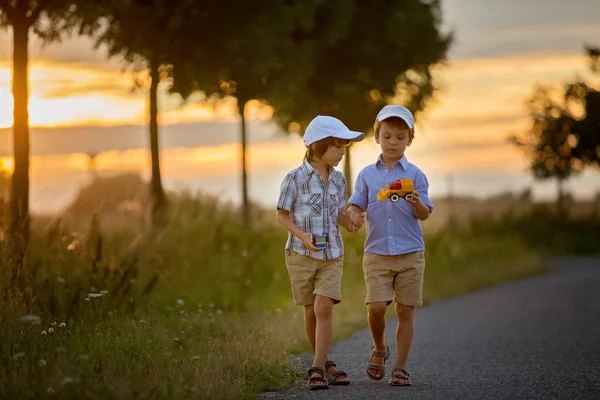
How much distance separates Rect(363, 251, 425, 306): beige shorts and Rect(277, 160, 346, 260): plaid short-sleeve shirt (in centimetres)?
31

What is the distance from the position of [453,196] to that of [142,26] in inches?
845

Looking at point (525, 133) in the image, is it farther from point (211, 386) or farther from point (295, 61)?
point (211, 386)

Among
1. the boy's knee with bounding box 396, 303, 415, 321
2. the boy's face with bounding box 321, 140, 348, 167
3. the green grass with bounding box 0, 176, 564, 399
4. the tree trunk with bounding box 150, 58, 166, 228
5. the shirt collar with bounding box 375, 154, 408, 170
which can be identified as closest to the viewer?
the green grass with bounding box 0, 176, 564, 399

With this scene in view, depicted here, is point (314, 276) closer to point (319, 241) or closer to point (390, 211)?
point (319, 241)

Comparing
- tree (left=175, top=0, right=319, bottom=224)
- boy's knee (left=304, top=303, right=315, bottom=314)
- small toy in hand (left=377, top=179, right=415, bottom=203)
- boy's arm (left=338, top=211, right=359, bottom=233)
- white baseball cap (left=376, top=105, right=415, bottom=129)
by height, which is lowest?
boy's knee (left=304, top=303, right=315, bottom=314)

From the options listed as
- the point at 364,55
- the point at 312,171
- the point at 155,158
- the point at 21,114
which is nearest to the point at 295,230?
the point at 312,171

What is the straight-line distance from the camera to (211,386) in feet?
19.8

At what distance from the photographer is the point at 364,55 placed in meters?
22.5

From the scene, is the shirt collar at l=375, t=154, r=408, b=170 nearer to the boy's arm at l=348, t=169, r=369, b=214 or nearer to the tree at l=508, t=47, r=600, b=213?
the boy's arm at l=348, t=169, r=369, b=214

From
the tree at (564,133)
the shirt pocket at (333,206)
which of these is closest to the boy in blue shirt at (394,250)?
the shirt pocket at (333,206)

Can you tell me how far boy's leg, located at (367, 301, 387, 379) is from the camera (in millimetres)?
7328

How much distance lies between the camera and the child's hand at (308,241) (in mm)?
7012

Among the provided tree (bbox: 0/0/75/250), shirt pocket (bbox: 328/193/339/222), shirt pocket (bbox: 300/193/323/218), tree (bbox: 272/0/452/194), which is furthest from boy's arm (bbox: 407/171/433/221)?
tree (bbox: 272/0/452/194)

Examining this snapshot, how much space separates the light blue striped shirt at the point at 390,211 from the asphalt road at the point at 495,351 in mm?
1021
